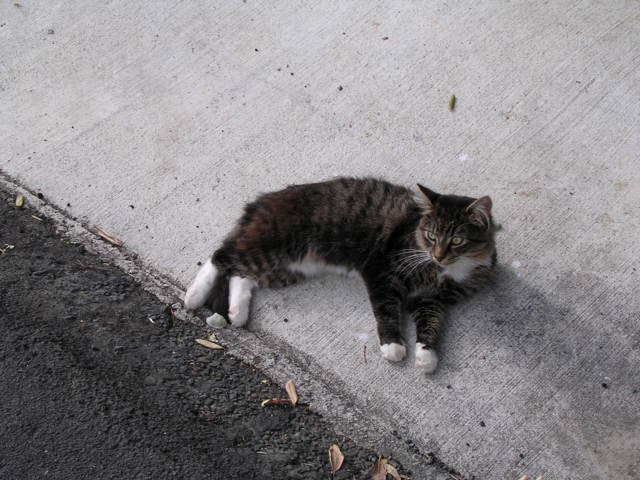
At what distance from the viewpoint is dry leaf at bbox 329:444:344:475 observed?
3.11 metres

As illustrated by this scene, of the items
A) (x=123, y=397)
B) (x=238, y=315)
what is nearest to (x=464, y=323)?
(x=238, y=315)

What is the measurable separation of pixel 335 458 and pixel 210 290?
1226 millimetres

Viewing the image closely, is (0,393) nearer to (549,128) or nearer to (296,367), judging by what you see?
(296,367)

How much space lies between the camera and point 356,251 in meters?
3.85

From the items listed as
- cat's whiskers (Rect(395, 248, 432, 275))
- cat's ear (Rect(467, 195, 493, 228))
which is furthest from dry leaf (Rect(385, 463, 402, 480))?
cat's ear (Rect(467, 195, 493, 228))

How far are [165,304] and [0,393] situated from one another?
37.6 inches

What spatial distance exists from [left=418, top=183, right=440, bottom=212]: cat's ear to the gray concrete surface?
60cm

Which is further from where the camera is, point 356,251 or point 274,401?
point 356,251

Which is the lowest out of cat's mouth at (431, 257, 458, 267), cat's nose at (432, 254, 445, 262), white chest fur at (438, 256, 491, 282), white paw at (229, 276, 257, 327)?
white paw at (229, 276, 257, 327)

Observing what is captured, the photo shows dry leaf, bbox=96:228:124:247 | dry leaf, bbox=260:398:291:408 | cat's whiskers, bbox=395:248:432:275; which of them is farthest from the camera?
dry leaf, bbox=96:228:124:247

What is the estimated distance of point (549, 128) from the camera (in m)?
4.50

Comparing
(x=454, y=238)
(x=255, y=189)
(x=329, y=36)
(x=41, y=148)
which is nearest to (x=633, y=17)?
(x=329, y=36)

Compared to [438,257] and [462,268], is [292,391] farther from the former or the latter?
[462,268]

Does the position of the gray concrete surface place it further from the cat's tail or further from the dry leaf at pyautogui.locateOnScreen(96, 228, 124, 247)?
the cat's tail
